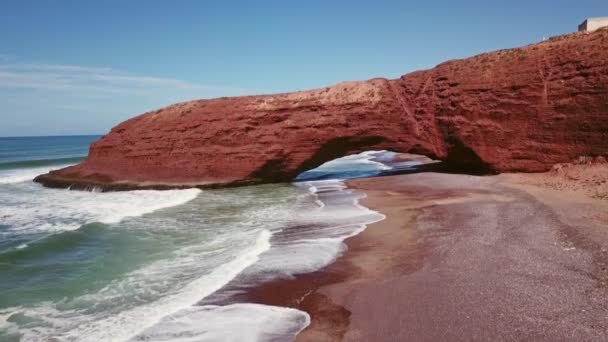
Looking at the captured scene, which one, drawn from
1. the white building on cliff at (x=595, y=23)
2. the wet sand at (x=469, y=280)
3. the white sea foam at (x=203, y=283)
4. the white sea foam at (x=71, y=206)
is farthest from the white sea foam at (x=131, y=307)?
the white building on cliff at (x=595, y=23)

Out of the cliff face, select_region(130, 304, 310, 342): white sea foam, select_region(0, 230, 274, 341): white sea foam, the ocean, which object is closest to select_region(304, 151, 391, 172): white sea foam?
the cliff face

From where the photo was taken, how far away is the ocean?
6.26 m

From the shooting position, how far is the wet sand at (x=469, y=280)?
526 centimetres

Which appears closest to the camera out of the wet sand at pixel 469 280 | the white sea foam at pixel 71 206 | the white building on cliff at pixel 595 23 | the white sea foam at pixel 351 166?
the wet sand at pixel 469 280

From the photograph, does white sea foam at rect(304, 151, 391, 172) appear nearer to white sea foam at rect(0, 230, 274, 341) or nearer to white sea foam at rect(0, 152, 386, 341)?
white sea foam at rect(0, 152, 386, 341)

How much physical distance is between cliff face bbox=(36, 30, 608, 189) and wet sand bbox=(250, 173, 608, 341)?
7099 millimetres

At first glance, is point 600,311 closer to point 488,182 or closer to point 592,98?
point 488,182

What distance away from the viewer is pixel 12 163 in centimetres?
4247

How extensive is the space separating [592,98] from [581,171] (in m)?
2.92

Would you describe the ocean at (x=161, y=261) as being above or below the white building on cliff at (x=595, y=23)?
below

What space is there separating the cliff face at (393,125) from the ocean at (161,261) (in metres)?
4.26

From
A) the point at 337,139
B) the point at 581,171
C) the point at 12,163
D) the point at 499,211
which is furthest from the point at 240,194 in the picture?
the point at 12,163

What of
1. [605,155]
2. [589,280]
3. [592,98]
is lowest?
[589,280]

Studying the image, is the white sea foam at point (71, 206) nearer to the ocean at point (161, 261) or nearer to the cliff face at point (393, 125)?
the ocean at point (161, 261)
